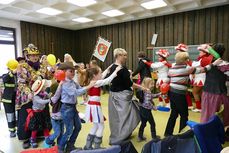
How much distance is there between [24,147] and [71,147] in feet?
2.70

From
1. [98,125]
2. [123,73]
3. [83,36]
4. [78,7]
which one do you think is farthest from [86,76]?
[83,36]

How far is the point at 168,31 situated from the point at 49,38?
4.78 metres

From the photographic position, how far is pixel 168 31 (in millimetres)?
6301

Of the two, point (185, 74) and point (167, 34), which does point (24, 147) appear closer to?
point (185, 74)

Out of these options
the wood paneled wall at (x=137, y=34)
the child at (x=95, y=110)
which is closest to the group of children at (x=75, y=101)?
the child at (x=95, y=110)

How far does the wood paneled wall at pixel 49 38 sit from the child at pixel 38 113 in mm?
4859

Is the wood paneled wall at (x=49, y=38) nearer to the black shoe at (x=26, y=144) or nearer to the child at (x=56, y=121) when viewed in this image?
the black shoe at (x=26, y=144)

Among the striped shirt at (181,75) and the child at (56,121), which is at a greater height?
the striped shirt at (181,75)

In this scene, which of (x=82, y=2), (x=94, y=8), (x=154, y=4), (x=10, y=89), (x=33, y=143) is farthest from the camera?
(x=94, y=8)

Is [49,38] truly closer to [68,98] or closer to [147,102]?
[68,98]

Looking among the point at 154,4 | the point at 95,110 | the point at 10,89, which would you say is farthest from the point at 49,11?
the point at 95,110

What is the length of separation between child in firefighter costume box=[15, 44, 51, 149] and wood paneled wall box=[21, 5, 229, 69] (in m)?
4.52

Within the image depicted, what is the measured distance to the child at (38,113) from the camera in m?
2.65

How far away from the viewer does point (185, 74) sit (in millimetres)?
2646
